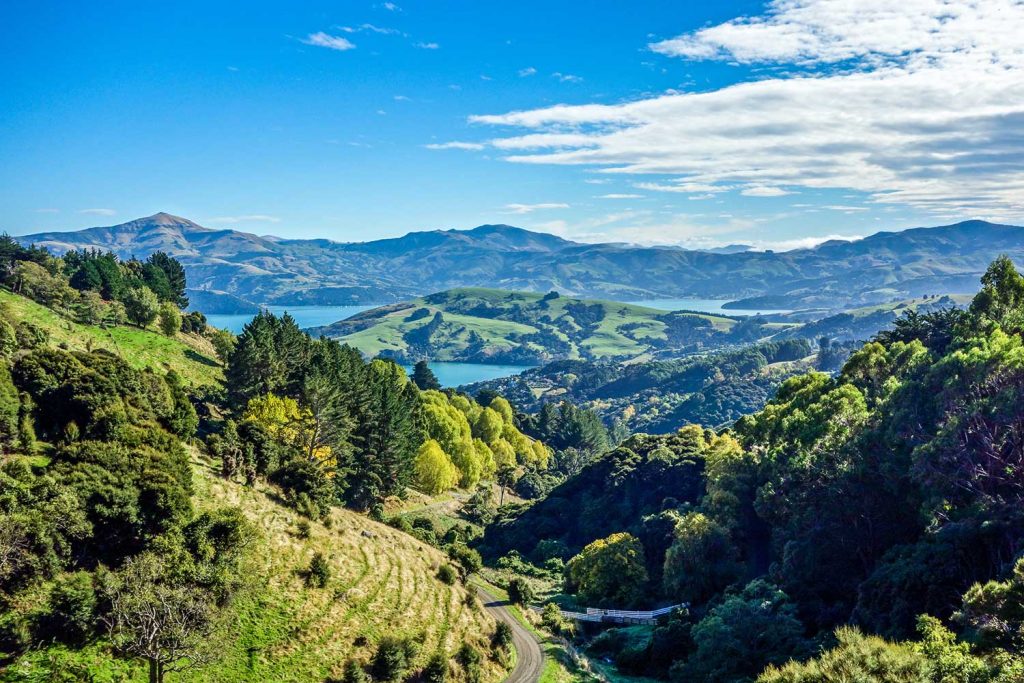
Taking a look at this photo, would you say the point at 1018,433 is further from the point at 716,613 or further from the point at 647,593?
the point at 647,593

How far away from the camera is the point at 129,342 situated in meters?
89.4

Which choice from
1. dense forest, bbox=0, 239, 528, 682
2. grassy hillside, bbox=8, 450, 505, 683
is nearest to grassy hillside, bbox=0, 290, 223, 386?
dense forest, bbox=0, 239, 528, 682

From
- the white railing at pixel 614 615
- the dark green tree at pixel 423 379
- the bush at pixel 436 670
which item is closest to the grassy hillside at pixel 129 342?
the bush at pixel 436 670

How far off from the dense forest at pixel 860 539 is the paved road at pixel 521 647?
798 centimetres

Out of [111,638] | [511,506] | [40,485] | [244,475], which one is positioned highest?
[40,485]

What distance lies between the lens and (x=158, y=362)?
87688 mm

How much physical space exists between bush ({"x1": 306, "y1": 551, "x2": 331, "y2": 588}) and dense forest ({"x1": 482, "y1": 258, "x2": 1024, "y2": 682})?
85.3 ft

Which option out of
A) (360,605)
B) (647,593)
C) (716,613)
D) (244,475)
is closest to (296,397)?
(244,475)

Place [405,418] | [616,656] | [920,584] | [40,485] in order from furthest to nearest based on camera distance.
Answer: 1. [405,418]
2. [616,656]
3. [920,584]
4. [40,485]

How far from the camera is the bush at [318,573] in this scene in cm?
4606

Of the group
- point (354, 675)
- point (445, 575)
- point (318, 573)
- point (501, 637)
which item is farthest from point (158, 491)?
point (501, 637)

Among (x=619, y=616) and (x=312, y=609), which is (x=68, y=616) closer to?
(x=312, y=609)

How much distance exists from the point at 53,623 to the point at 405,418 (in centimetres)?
5906

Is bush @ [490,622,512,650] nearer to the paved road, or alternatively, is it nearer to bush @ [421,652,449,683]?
the paved road
